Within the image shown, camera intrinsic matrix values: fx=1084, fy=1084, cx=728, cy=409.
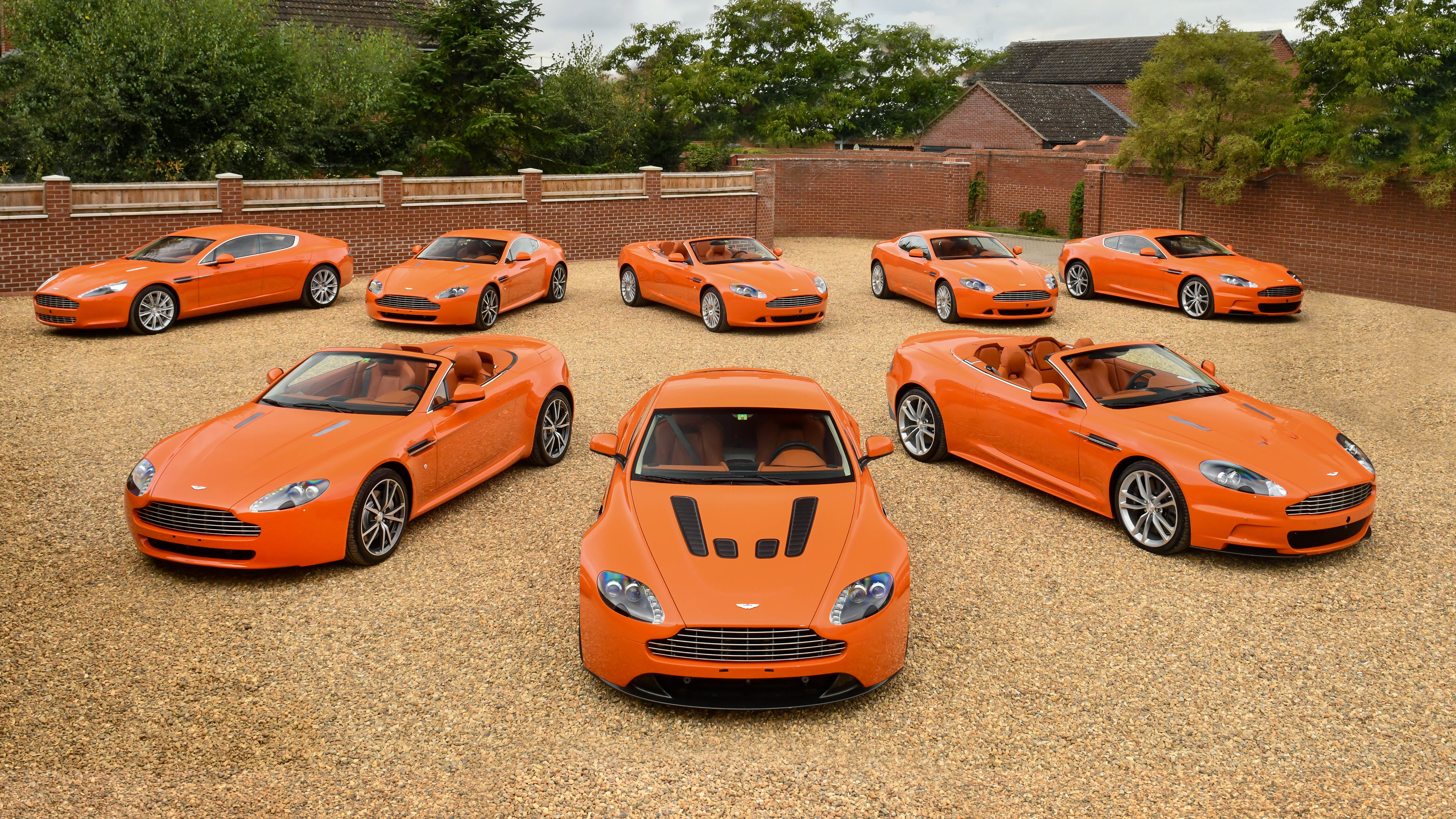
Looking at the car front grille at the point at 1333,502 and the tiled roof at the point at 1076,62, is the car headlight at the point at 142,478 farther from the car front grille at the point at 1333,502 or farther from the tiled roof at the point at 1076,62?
the tiled roof at the point at 1076,62

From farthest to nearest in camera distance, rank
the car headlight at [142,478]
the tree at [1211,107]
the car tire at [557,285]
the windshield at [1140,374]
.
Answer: the tree at [1211,107], the car tire at [557,285], the windshield at [1140,374], the car headlight at [142,478]

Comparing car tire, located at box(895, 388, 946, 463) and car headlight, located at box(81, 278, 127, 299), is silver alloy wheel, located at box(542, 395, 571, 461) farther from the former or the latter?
car headlight, located at box(81, 278, 127, 299)

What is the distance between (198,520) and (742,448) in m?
3.47

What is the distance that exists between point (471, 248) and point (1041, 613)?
11.9 m

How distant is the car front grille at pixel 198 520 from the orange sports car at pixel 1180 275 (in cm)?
1521

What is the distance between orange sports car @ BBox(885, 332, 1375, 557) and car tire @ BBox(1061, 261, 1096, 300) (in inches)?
388

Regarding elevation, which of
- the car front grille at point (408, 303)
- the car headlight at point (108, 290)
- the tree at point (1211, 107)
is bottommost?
the car front grille at point (408, 303)

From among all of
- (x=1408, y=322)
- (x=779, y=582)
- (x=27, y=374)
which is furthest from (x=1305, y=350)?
(x=27, y=374)

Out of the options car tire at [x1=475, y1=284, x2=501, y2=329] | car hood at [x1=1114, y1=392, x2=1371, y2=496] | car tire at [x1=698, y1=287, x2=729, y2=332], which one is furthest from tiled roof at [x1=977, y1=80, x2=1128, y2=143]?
car hood at [x1=1114, y1=392, x2=1371, y2=496]

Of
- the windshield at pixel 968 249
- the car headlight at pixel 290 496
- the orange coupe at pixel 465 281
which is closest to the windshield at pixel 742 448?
the car headlight at pixel 290 496

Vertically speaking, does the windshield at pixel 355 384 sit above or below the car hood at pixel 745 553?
above

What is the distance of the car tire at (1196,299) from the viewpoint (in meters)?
17.4

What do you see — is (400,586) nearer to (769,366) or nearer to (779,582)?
(779,582)

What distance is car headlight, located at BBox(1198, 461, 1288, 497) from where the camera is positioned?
7.33 meters
